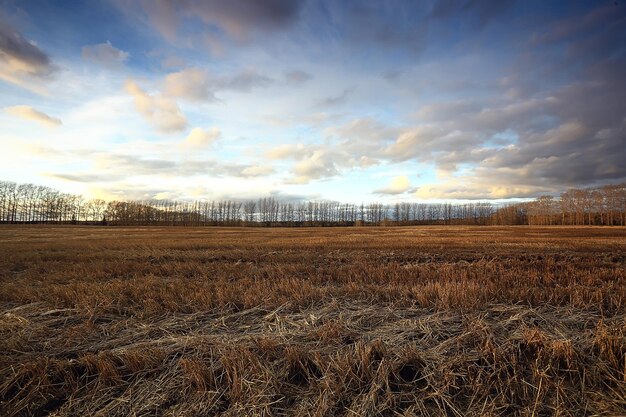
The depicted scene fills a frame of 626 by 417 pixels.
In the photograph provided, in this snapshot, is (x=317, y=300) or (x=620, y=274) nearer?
(x=317, y=300)

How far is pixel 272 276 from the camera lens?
11164 millimetres

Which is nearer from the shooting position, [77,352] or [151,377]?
[151,377]

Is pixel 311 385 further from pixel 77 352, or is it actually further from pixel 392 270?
pixel 392 270

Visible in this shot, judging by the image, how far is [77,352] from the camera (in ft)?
15.4

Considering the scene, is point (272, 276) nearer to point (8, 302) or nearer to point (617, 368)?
point (8, 302)

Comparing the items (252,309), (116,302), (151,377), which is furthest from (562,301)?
(116,302)

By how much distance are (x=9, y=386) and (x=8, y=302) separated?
574cm

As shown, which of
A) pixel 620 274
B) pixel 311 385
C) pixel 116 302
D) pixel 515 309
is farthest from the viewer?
pixel 620 274

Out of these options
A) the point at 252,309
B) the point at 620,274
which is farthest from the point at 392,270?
the point at 620,274

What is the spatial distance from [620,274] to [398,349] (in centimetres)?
1107

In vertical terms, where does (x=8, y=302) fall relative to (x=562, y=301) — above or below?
below

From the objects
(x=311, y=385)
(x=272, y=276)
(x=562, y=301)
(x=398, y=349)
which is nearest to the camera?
(x=311, y=385)

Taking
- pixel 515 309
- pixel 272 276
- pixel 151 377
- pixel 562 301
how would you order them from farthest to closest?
pixel 272 276 < pixel 562 301 < pixel 515 309 < pixel 151 377

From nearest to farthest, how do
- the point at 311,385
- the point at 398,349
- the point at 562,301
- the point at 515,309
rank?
the point at 311,385 < the point at 398,349 < the point at 515,309 < the point at 562,301
